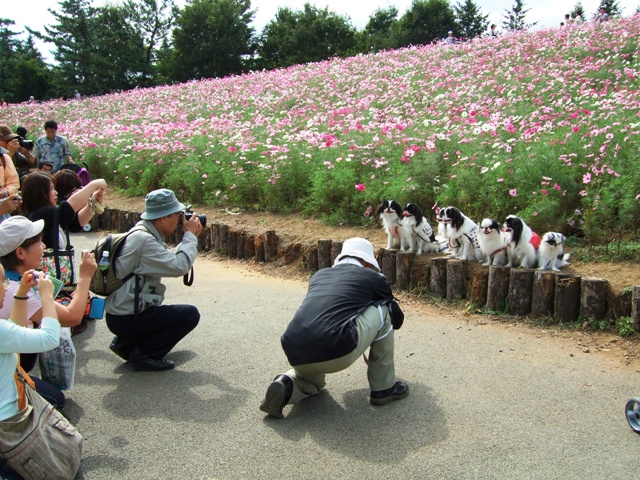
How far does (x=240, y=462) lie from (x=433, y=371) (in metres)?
1.81

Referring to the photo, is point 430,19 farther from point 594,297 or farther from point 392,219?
point 594,297

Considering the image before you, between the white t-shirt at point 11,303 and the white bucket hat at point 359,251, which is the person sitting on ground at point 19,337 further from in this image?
the white bucket hat at point 359,251

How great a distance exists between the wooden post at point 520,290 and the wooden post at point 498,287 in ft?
0.30

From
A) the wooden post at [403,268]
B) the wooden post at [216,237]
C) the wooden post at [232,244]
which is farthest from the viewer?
the wooden post at [216,237]

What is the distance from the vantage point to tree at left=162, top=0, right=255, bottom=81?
137 feet

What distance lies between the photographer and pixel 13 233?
3.49 meters

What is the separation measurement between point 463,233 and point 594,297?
1.60 metres

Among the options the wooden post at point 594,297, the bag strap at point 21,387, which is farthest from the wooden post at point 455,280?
→ the bag strap at point 21,387

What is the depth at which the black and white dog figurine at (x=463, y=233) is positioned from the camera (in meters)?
6.21

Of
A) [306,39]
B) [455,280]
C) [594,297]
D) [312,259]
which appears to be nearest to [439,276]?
[455,280]

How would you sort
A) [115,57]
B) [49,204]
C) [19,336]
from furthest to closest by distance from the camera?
1. [115,57]
2. [49,204]
3. [19,336]

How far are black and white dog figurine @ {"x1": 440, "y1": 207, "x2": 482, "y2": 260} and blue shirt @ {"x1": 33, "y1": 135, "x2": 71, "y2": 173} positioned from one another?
7.72 metres

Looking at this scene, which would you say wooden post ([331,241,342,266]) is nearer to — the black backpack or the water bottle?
the black backpack

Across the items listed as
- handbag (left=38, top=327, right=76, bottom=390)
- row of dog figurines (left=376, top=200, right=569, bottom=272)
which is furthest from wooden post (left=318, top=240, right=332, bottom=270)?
handbag (left=38, top=327, right=76, bottom=390)
